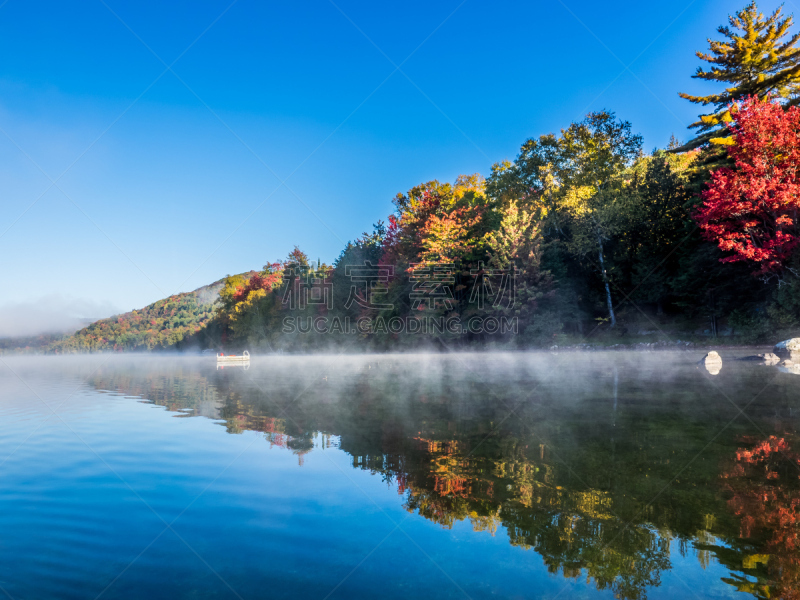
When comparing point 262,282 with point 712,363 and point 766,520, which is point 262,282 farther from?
point 766,520

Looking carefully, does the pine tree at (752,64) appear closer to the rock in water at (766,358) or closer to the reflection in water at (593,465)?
the rock in water at (766,358)

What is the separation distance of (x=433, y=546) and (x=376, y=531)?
581 mm

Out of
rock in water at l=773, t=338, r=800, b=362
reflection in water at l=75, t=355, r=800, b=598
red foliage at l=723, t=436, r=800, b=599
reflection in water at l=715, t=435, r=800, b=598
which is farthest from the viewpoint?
rock in water at l=773, t=338, r=800, b=362

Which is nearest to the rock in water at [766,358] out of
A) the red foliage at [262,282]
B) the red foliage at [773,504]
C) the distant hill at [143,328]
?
the red foliage at [773,504]

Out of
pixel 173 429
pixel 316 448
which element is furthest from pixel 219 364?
pixel 316 448

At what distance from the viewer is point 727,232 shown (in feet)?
72.9

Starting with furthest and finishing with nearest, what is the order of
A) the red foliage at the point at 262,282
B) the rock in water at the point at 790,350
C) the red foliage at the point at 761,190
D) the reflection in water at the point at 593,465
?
the red foliage at the point at 262,282 < the red foliage at the point at 761,190 < the rock in water at the point at 790,350 < the reflection in water at the point at 593,465

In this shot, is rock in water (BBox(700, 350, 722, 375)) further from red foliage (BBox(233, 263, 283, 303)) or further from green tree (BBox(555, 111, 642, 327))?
red foliage (BBox(233, 263, 283, 303))

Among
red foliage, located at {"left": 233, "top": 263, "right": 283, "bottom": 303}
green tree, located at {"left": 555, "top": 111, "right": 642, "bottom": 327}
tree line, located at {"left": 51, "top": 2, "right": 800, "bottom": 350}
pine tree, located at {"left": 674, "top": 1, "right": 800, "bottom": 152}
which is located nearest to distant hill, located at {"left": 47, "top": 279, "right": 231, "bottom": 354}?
red foliage, located at {"left": 233, "top": 263, "right": 283, "bottom": 303}

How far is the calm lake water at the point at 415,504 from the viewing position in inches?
124

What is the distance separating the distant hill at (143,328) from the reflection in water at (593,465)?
119838 mm

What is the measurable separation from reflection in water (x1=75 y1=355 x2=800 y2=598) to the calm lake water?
3cm

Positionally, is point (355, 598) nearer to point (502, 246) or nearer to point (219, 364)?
point (502, 246)

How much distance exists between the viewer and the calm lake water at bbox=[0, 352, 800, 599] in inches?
124
